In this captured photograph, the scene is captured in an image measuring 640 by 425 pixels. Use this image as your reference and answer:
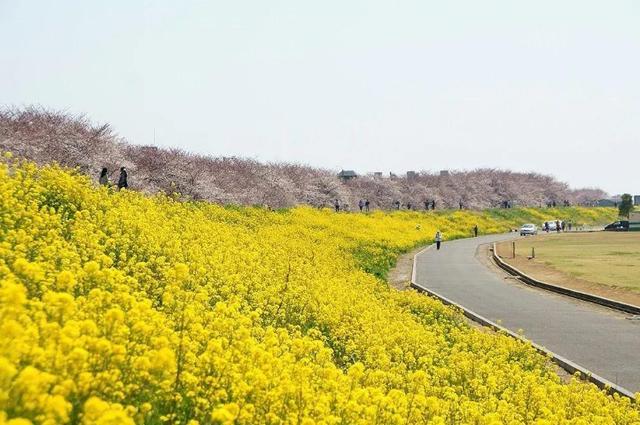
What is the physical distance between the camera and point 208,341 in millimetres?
6664

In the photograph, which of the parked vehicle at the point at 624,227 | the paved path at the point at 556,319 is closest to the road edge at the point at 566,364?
the paved path at the point at 556,319

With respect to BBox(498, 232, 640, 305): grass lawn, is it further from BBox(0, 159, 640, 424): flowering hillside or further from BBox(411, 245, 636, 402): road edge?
BBox(0, 159, 640, 424): flowering hillside

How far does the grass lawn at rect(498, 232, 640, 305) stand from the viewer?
25734mm

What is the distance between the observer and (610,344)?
51.5 feet

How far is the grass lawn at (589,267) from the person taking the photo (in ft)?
84.4

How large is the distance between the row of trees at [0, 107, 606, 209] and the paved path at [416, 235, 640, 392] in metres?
16.1

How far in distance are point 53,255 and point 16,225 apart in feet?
8.89

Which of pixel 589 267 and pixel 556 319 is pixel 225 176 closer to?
pixel 589 267

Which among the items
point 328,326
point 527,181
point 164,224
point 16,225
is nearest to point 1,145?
point 164,224

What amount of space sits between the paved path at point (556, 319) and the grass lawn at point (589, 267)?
6.12 ft

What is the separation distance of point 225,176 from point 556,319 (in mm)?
39744

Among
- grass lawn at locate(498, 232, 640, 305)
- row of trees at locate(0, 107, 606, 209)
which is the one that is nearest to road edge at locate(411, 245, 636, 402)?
grass lawn at locate(498, 232, 640, 305)

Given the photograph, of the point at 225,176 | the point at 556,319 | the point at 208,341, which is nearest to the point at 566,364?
the point at 556,319

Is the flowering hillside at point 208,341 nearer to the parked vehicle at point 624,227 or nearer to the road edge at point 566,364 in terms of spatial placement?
the road edge at point 566,364
